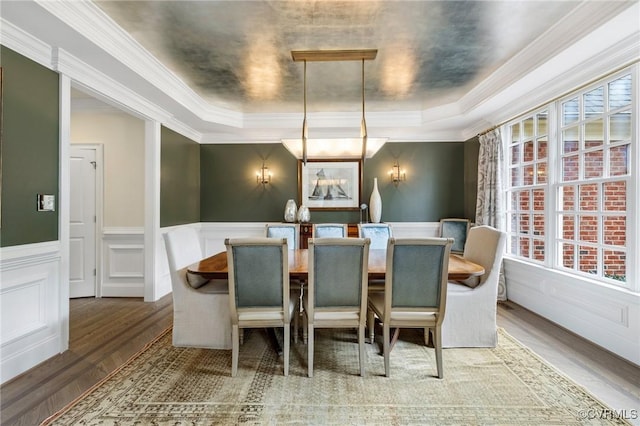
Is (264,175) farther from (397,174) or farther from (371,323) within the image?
(371,323)

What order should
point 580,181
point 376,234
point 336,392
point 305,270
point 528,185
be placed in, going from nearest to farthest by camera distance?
1. point 336,392
2. point 305,270
3. point 580,181
4. point 528,185
5. point 376,234

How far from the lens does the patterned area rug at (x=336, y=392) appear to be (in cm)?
183

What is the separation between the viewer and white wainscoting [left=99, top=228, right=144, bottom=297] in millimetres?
4238

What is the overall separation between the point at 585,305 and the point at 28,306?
4.53m

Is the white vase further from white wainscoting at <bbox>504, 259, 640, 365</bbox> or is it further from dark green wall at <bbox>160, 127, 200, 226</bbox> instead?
dark green wall at <bbox>160, 127, 200, 226</bbox>

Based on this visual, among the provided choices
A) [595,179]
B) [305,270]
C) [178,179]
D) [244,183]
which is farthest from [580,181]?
[178,179]

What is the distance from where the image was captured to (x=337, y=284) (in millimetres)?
2209

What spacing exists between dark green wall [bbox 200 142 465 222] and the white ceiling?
1.01 meters

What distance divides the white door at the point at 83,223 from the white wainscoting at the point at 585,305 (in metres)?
5.39

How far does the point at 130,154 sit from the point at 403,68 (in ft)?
11.8

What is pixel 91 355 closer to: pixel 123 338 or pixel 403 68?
pixel 123 338

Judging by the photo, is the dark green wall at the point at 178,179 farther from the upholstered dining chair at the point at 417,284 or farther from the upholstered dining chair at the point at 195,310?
the upholstered dining chair at the point at 417,284

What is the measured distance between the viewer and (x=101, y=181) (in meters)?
4.24

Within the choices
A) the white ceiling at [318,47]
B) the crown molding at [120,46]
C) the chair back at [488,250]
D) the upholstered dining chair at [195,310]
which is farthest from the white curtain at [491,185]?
the crown molding at [120,46]
